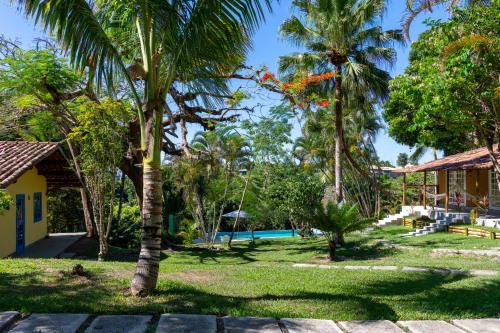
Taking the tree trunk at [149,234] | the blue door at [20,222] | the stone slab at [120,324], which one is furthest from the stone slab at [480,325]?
the blue door at [20,222]

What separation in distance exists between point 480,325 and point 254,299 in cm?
292

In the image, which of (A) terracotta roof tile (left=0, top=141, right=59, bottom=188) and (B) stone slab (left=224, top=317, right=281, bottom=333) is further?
(A) terracotta roof tile (left=0, top=141, right=59, bottom=188)

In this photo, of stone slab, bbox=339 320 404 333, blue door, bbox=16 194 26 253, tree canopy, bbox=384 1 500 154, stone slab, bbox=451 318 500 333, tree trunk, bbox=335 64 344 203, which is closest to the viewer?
stone slab, bbox=339 320 404 333

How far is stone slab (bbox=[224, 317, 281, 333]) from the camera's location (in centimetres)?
495

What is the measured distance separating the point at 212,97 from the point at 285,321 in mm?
4267

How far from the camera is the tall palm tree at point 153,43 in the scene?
6062mm

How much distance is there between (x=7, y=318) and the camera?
501cm

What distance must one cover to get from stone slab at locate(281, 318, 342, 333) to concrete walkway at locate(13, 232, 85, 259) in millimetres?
10983

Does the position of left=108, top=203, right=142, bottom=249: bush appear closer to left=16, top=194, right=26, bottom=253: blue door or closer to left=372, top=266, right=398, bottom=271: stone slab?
left=16, top=194, right=26, bottom=253: blue door

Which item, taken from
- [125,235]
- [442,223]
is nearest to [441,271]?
[442,223]

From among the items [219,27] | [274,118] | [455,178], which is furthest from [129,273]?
[455,178]

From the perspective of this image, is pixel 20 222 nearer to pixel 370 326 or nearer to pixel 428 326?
pixel 370 326

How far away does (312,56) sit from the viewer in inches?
768

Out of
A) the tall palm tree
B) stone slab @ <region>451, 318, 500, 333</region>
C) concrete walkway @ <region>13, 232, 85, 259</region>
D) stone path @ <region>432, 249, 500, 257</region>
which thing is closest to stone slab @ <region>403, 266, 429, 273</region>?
stone path @ <region>432, 249, 500, 257</region>
